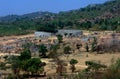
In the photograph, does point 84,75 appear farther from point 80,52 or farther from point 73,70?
point 80,52

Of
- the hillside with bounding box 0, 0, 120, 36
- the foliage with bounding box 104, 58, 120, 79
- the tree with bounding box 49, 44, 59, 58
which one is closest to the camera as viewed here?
the foliage with bounding box 104, 58, 120, 79

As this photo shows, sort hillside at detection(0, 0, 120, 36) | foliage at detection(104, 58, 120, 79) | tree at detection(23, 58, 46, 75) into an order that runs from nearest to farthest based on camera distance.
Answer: foliage at detection(104, 58, 120, 79) → tree at detection(23, 58, 46, 75) → hillside at detection(0, 0, 120, 36)

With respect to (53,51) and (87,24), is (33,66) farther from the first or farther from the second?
(87,24)

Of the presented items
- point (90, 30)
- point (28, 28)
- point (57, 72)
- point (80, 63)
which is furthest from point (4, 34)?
point (57, 72)

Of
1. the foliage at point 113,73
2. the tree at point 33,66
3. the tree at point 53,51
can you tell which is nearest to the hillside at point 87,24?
the tree at point 53,51

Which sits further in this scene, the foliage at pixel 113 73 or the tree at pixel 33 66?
the tree at pixel 33 66

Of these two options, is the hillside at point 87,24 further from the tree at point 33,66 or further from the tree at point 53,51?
the tree at point 33,66

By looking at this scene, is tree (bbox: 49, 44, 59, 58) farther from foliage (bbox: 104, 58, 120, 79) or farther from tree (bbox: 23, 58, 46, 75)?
foliage (bbox: 104, 58, 120, 79)

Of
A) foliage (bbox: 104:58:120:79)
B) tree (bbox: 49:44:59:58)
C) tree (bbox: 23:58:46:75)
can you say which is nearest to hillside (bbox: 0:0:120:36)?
→ tree (bbox: 49:44:59:58)

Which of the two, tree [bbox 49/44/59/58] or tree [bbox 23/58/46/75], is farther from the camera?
tree [bbox 49/44/59/58]

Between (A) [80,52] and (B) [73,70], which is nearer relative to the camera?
(B) [73,70]

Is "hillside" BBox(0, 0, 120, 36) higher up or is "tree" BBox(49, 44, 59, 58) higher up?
"hillside" BBox(0, 0, 120, 36)
